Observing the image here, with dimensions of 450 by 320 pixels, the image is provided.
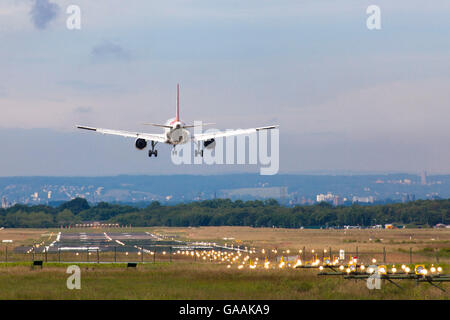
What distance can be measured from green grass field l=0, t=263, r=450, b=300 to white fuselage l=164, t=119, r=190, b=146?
13.4 m

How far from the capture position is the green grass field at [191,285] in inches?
2335

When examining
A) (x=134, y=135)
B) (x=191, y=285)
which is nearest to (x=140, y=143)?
(x=134, y=135)

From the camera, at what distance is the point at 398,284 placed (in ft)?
203

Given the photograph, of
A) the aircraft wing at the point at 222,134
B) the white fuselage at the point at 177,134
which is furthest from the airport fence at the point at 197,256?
the white fuselage at the point at 177,134

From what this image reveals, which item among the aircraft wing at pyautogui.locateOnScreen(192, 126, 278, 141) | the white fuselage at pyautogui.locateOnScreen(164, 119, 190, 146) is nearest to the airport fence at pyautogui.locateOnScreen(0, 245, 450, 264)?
the aircraft wing at pyautogui.locateOnScreen(192, 126, 278, 141)

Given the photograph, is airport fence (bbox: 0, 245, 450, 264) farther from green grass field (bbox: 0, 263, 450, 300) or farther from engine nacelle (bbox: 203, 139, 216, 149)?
green grass field (bbox: 0, 263, 450, 300)

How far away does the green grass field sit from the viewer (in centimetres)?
5931

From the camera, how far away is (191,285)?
69125 millimetres

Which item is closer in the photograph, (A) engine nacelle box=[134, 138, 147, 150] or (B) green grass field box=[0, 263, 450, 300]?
(B) green grass field box=[0, 263, 450, 300]

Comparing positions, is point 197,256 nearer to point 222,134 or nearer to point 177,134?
point 222,134

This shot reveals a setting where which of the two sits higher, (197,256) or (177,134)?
(177,134)

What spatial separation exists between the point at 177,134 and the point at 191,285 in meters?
21.3

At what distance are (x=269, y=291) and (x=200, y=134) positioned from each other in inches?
1289

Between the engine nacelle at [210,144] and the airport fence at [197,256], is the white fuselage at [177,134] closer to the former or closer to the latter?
the engine nacelle at [210,144]
